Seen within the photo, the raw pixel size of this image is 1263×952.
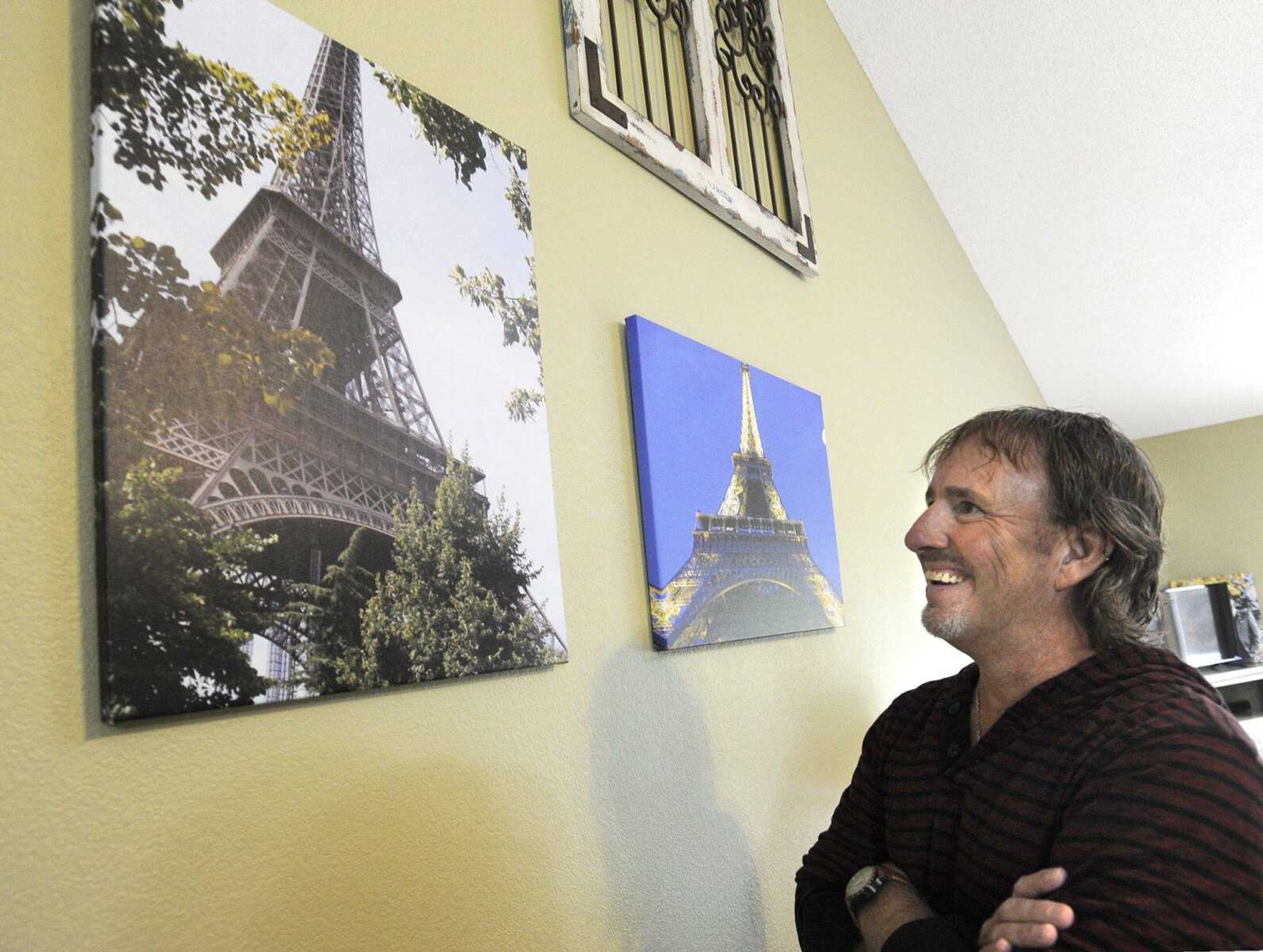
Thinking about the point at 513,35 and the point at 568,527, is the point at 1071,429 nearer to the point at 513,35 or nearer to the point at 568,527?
the point at 568,527

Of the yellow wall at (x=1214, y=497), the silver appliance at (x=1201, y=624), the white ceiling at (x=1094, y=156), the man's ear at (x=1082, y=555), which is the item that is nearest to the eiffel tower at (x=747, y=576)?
the man's ear at (x=1082, y=555)

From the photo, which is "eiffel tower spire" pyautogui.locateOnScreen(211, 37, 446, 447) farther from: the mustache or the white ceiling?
the white ceiling

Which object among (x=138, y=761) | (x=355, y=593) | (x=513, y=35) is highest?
(x=513, y=35)

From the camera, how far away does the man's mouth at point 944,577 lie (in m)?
1.27

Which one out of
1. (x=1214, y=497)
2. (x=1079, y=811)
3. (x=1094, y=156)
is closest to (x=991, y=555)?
(x=1079, y=811)

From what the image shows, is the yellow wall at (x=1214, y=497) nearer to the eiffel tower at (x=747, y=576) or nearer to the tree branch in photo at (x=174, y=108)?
the eiffel tower at (x=747, y=576)

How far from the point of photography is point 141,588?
782 mm

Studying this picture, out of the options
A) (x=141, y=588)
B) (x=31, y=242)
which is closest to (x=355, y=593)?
(x=141, y=588)

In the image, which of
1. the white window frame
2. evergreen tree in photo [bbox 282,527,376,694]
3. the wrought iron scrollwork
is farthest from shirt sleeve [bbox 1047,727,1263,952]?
the wrought iron scrollwork

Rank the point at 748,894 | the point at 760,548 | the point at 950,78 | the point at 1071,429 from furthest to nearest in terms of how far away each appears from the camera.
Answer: the point at 950,78 → the point at 760,548 → the point at 748,894 → the point at 1071,429

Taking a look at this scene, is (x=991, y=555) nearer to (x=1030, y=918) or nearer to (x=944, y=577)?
(x=944, y=577)

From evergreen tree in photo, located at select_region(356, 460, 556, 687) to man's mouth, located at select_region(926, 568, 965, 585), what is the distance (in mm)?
520

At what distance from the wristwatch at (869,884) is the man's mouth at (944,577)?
37cm

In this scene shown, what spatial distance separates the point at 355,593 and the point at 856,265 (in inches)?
80.3
